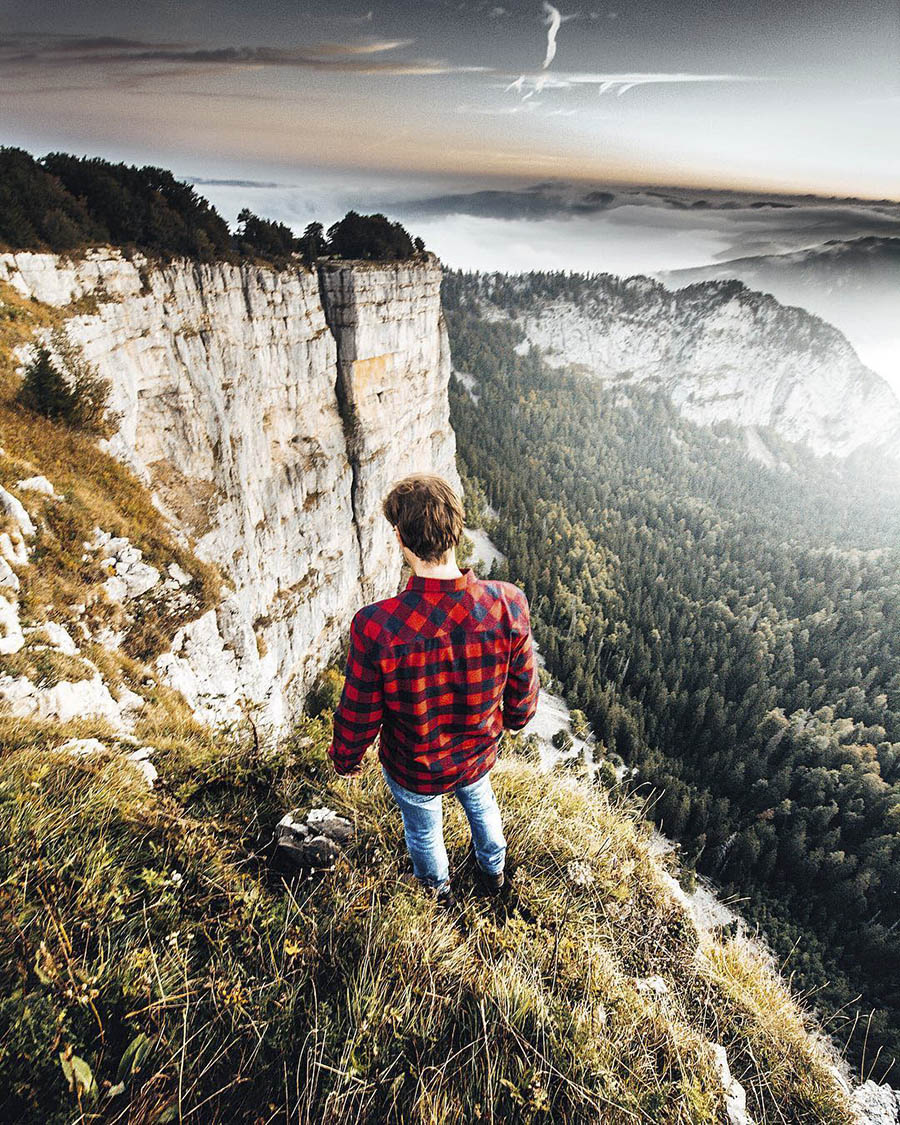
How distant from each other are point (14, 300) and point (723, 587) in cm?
9005

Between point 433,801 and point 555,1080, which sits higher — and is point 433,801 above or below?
above

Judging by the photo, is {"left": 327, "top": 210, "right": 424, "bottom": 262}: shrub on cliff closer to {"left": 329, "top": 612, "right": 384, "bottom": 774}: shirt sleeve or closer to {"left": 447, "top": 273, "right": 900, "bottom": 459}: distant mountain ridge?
{"left": 329, "top": 612, "right": 384, "bottom": 774}: shirt sleeve

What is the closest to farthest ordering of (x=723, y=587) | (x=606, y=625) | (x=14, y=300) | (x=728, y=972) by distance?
(x=728, y=972) → (x=14, y=300) → (x=606, y=625) → (x=723, y=587)

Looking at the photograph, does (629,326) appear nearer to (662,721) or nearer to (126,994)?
(662,721)

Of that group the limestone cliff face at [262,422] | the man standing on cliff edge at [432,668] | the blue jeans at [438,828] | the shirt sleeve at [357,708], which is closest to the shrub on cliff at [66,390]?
the limestone cliff face at [262,422]

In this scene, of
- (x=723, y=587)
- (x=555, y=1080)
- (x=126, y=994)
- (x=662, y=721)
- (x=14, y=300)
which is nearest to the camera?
(x=126, y=994)

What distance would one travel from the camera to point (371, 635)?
2.92 meters

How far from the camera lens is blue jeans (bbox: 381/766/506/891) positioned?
3.53 metres

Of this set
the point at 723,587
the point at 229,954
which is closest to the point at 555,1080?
the point at 229,954

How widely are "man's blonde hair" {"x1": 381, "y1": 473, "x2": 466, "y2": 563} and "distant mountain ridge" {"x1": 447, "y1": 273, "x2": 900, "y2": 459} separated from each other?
182 meters

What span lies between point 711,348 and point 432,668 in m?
212

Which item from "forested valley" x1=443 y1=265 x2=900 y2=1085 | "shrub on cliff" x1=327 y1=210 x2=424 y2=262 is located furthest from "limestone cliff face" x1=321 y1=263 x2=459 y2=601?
"forested valley" x1=443 y1=265 x2=900 y2=1085

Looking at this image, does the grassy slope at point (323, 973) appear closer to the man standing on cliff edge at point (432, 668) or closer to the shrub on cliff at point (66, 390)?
the man standing on cliff edge at point (432, 668)

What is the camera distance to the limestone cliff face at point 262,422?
1393cm
